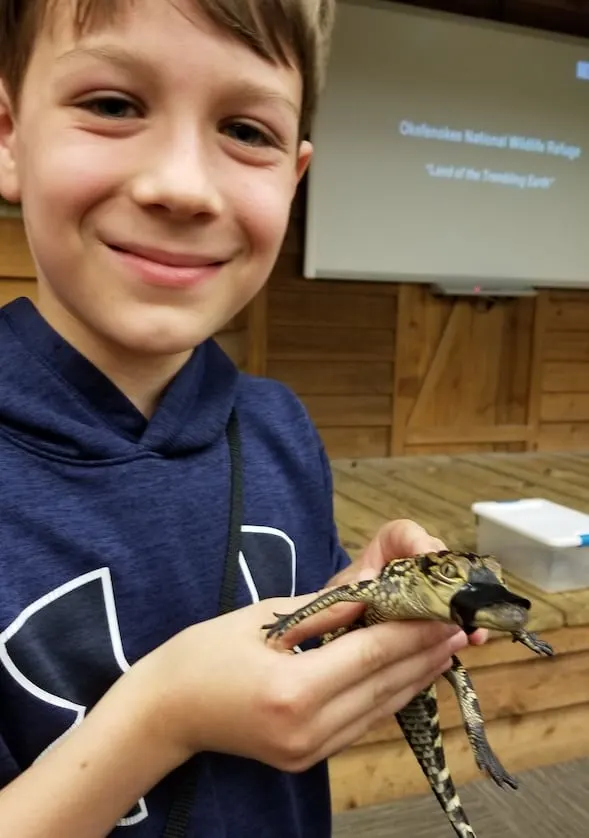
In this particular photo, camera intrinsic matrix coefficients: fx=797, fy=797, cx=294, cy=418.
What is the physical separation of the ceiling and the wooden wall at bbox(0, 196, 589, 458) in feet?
4.00

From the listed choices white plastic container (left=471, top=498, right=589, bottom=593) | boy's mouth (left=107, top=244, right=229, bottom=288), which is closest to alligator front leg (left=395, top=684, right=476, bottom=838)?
boy's mouth (left=107, top=244, right=229, bottom=288)

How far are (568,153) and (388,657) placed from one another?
3828 millimetres

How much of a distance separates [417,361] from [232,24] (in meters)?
3.29

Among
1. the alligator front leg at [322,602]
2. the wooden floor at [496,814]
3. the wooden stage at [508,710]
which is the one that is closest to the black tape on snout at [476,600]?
the alligator front leg at [322,602]

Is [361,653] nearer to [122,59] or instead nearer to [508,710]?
[122,59]

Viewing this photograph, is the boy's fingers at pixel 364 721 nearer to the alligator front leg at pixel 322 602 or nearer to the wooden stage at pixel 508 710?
the alligator front leg at pixel 322 602

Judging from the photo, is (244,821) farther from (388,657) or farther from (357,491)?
(357,491)

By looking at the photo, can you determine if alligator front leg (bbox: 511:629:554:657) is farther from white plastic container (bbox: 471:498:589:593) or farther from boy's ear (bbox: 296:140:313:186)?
white plastic container (bbox: 471:498:589:593)

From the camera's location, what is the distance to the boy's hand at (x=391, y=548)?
773 millimetres

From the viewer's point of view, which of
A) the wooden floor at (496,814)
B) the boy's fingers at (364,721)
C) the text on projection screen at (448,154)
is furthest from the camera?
the text on projection screen at (448,154)

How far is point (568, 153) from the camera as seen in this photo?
3.92 metres

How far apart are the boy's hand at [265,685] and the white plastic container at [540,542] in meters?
1.45

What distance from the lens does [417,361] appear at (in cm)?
386

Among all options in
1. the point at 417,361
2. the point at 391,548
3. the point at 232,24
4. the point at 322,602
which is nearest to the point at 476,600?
the point at 322,602
